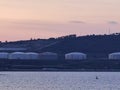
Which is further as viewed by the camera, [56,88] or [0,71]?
[0,71]

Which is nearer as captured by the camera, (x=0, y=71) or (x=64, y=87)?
(x=64, y=87)

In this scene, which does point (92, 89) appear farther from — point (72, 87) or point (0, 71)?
point (0, 71)

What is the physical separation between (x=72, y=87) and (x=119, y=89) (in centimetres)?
672

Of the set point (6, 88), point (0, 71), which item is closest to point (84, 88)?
point (6, 88)

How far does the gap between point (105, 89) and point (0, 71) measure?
257 feet

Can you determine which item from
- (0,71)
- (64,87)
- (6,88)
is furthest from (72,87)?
(0,71)

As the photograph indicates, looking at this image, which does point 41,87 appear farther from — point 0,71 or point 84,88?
point 0,71

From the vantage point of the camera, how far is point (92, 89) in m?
122

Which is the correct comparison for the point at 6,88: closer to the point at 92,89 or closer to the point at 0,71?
the point at 92,89

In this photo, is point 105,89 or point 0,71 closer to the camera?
point 105,89

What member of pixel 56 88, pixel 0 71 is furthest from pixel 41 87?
pixel 0 71

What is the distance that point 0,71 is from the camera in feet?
654

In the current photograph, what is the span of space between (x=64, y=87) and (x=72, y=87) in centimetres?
107

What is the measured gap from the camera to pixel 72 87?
12650 cm
